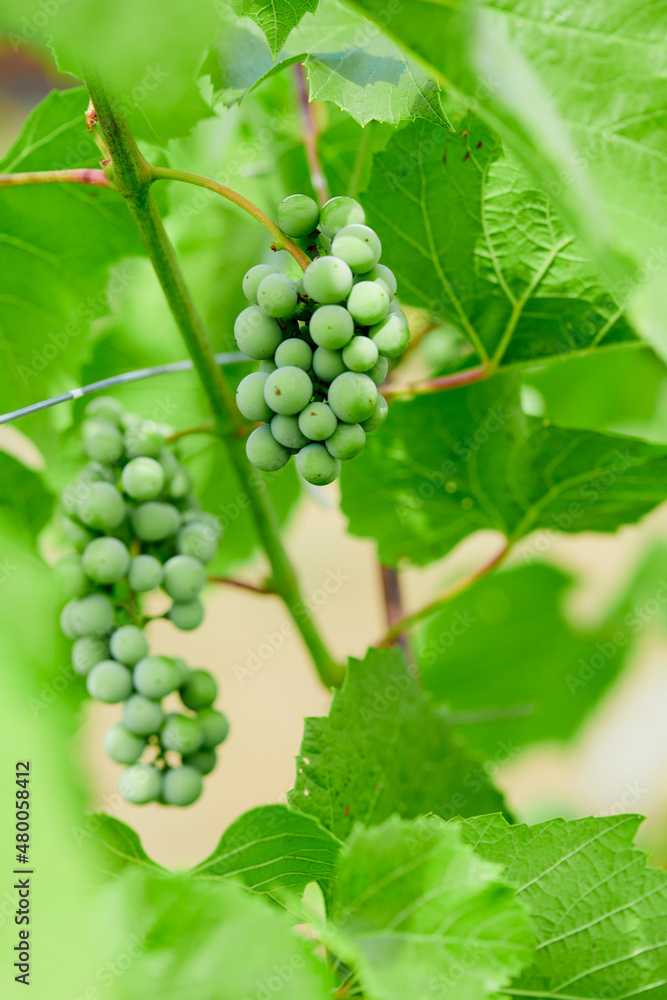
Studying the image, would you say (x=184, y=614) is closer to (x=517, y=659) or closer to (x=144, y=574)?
(x=144, y=574)

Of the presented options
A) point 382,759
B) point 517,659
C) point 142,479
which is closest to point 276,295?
point 142,479

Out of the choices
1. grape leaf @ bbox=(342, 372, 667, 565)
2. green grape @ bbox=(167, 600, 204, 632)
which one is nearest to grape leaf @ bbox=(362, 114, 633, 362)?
grape leaf @ bbox=(342, 372, 667, 565)

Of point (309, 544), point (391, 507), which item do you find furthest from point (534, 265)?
point (309, 544)

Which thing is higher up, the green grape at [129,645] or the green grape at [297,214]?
the green grape at [297,214]

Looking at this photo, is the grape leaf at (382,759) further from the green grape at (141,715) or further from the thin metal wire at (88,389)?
the thin metal wire at (88,389)

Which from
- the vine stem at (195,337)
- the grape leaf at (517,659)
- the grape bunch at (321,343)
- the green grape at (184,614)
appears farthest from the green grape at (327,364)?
the grape leaf at (517,659)
